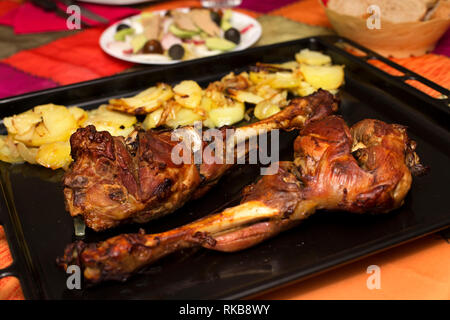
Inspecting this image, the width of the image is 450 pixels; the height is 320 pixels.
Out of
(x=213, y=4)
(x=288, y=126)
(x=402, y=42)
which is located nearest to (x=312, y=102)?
(x=288, y=126)

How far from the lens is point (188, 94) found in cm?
299

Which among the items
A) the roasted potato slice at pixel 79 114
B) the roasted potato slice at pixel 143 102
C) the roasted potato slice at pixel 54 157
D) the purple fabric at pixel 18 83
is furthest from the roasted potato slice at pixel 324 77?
the purple fabric at pixel 18 83

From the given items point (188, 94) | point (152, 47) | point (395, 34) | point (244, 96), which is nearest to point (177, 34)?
point (152, 47)

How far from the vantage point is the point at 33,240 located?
2.08 meters

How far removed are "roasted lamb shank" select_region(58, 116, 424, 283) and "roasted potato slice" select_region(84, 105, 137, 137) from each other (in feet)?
3.53

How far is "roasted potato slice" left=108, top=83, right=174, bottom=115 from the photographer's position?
2877 mm

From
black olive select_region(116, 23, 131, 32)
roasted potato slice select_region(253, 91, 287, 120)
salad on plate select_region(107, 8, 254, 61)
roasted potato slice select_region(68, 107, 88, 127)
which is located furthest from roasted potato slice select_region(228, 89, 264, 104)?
black olive select_region(116, 23, 131, 32)

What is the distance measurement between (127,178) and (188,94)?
1.13m

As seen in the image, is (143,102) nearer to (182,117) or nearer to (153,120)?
(153,120)

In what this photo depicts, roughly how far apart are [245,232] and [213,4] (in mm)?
3517

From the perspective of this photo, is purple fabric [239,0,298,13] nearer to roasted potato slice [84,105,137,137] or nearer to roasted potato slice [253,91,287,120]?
roasted potato slice [253,91,287,120]

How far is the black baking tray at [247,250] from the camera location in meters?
1.80

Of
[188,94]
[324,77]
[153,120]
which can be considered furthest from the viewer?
[324,77]
